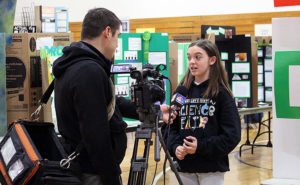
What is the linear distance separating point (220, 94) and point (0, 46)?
69.1 inches

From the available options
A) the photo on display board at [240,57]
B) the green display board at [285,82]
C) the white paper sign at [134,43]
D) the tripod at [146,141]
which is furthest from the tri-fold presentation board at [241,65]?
the tripod at [146,141]

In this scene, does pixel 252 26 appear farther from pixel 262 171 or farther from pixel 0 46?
pixel 0 46

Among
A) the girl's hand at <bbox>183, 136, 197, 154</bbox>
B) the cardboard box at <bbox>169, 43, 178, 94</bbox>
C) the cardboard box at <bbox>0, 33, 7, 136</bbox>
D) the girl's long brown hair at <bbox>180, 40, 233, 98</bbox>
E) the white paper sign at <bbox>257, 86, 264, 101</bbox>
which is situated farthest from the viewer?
the white paper sign at <bbox>257, 86, 264, 101</bbox>

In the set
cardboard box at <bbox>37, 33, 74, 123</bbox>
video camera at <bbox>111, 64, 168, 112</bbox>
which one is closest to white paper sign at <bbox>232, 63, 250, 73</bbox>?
cardboard box at <bbox>37, 33, 74, 123</bbox>

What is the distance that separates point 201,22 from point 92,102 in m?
10.3

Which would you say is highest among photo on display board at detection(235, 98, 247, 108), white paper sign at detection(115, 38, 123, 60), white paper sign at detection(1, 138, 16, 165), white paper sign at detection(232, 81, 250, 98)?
white paper sign at detection(115, 38, 123, 60)

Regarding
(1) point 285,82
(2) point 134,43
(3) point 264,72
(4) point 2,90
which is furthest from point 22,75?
(3) point 264,72

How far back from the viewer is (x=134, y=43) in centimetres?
385

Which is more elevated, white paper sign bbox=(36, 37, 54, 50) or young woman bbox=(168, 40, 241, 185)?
white paper sign bbox=(36, 37, 54, 50)

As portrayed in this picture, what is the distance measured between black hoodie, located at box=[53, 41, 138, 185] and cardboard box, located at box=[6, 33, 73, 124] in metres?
1.49

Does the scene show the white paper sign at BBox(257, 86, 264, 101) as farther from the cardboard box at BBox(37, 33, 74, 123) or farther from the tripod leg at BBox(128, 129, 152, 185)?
the tripod leg at BBox(128, 129, 152, 185)

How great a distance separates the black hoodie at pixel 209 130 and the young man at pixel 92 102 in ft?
1.74

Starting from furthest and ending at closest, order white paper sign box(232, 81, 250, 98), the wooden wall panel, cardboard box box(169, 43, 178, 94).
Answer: the wooden wall panel → white paper sign box(232, 81, 250, 98) → cardboard box box(169, 43, 178, 94)

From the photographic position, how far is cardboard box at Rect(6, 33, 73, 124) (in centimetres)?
296
